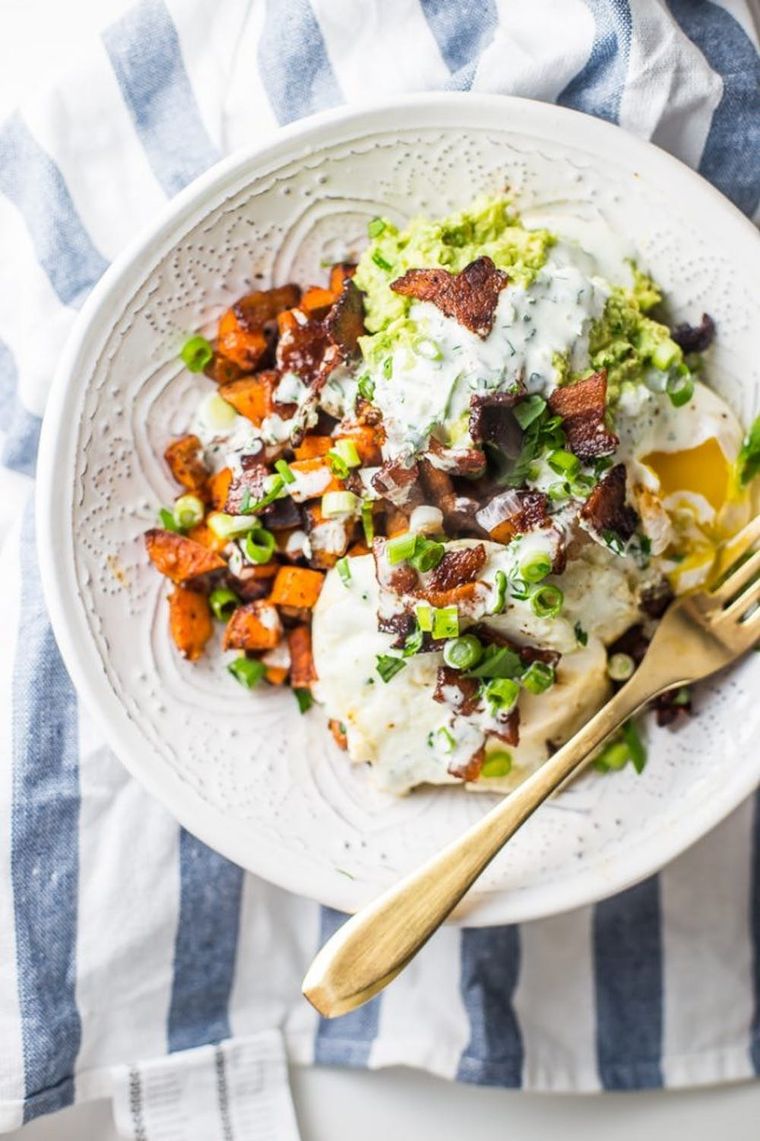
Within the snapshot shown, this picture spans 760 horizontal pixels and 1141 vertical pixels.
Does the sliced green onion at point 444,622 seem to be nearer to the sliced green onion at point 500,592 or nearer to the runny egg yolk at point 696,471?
the sliced green onion at point 500,592

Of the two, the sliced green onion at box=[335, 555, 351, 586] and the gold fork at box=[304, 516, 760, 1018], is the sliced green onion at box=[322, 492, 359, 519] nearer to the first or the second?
the sliced green onion at box=[335, 555, 351, 586]

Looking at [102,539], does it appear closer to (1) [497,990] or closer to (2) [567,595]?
(2) [567,595]

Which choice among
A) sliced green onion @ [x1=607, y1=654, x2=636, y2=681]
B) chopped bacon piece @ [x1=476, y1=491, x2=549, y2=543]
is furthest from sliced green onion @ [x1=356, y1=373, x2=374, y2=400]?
sliced green onion @ [x1=607, y1=654, x2=636, y2=681]

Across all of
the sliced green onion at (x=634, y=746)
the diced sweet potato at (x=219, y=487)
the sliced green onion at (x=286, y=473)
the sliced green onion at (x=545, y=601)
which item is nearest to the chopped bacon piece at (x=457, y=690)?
the sliced green onion at (x=545, y=601)

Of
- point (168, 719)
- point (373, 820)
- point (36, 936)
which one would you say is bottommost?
point (36, 936)

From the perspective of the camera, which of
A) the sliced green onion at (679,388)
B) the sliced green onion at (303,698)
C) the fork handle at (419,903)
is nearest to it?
the fork handle at (419,903)

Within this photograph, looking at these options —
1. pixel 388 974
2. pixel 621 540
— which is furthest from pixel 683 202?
pixel 388 974

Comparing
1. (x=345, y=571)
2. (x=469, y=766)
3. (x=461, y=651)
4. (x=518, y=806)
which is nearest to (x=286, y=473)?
(x=345, y=571)
